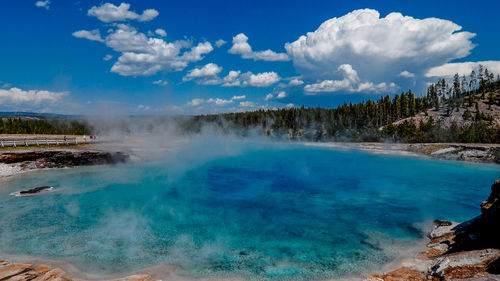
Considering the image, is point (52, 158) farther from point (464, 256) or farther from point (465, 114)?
point (465, 114)

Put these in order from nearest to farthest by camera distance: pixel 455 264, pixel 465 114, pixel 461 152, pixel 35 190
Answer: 1. pixel 455 264
2. pixel 35 190
3. pixel 461 152
4. pixel 465 114

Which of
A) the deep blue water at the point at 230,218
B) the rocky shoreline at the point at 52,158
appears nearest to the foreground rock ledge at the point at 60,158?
the rocky shoreline at the point at 52,158

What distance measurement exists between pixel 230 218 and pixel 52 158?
89.9ft

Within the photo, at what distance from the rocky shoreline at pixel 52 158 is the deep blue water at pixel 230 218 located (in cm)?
257

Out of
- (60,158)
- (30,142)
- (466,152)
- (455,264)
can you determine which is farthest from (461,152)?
(30,142)

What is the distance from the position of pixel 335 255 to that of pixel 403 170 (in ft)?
91.2

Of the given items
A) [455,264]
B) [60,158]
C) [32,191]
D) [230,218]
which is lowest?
[230,218]

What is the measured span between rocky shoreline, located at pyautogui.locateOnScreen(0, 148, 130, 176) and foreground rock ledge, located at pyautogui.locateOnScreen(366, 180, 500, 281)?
33915 millimetres

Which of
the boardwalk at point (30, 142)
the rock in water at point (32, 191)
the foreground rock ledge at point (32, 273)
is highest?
the boardwalk at point (30, 142)

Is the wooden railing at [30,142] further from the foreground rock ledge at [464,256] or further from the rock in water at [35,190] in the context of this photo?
the foreground rock ledge at [464,256]

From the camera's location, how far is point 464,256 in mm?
8820

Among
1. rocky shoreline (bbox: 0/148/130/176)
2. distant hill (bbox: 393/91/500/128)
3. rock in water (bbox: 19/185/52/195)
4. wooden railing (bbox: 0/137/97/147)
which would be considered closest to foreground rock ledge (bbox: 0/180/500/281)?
rock in water (bbox: 19/185/52/195)

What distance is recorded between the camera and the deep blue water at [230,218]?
35.2 ft

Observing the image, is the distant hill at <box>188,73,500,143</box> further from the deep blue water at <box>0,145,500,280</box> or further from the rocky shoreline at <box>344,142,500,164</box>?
the deep blue water at <box>0,145,500,280</box>
